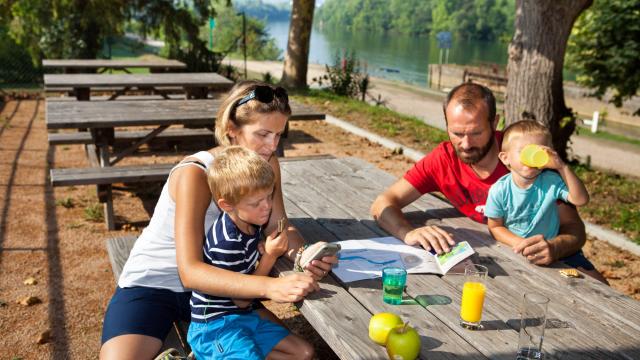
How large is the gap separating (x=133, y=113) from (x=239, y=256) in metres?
4.22

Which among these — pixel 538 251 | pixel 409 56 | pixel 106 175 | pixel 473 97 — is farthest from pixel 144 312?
pixel 409 56

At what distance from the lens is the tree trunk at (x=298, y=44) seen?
1520 centimetres

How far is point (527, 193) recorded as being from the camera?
9.31 feet

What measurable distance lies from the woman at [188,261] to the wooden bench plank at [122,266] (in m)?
0.09

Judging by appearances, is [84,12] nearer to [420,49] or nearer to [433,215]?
[433,215]

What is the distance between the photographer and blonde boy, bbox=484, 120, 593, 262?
2.78 m

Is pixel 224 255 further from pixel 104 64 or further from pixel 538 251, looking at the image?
pixel 104 64

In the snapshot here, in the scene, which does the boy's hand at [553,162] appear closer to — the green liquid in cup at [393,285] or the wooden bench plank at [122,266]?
the green liquid in cup at [393,285]

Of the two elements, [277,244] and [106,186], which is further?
[106,186]

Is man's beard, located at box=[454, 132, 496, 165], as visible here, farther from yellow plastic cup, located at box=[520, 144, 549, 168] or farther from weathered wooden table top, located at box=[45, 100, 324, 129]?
weathered wooden table top, located at box=[45, 100, 324, 129]

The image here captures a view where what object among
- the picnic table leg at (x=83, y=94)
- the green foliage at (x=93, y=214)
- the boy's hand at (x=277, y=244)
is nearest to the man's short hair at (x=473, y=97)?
the boy's hand at (x=277, y=244)

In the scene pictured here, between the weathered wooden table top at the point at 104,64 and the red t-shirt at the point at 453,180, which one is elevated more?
the weathered wooden table top at the point at 104,64

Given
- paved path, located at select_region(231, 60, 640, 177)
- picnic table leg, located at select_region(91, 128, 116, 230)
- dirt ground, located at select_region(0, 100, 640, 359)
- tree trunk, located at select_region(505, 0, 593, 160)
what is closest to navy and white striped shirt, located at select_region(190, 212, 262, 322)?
dirt ground, located at select_region(0, 100, 640, 359)

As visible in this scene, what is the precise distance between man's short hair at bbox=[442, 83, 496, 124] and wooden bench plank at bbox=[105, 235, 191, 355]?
5.83 ft
